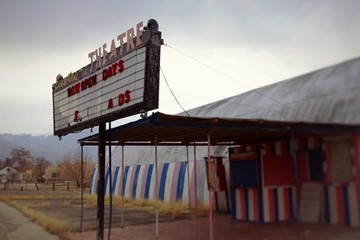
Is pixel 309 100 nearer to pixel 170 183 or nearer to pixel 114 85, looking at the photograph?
pixel 114 85

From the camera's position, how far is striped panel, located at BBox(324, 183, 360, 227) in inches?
404

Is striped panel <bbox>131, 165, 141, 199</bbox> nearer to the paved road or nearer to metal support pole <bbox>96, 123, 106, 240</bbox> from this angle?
the paved road

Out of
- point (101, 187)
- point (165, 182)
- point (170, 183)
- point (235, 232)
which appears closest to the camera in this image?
point (101, 187)

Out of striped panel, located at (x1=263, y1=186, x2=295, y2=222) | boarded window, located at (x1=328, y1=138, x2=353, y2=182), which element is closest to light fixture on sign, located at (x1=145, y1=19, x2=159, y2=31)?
boarded window, located at (x1=328, y1=138, x2=353, y2=182)

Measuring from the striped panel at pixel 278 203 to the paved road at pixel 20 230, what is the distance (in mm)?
6061

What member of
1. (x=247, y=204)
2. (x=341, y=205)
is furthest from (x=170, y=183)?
(x=341, y=205)

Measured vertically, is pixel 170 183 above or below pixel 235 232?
above

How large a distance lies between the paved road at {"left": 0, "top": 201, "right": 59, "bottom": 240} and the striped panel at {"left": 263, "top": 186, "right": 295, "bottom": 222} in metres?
6.06

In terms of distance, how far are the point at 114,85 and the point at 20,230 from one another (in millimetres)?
6380

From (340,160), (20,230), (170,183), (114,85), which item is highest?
(114,85)

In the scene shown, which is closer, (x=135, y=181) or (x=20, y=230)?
(x=20, y=230)

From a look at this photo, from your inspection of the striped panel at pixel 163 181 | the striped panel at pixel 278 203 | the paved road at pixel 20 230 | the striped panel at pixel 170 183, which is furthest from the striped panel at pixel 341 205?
the striped panel at pixel 163 181

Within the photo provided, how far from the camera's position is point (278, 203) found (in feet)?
40.7

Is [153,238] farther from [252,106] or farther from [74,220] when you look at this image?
[252,106]
